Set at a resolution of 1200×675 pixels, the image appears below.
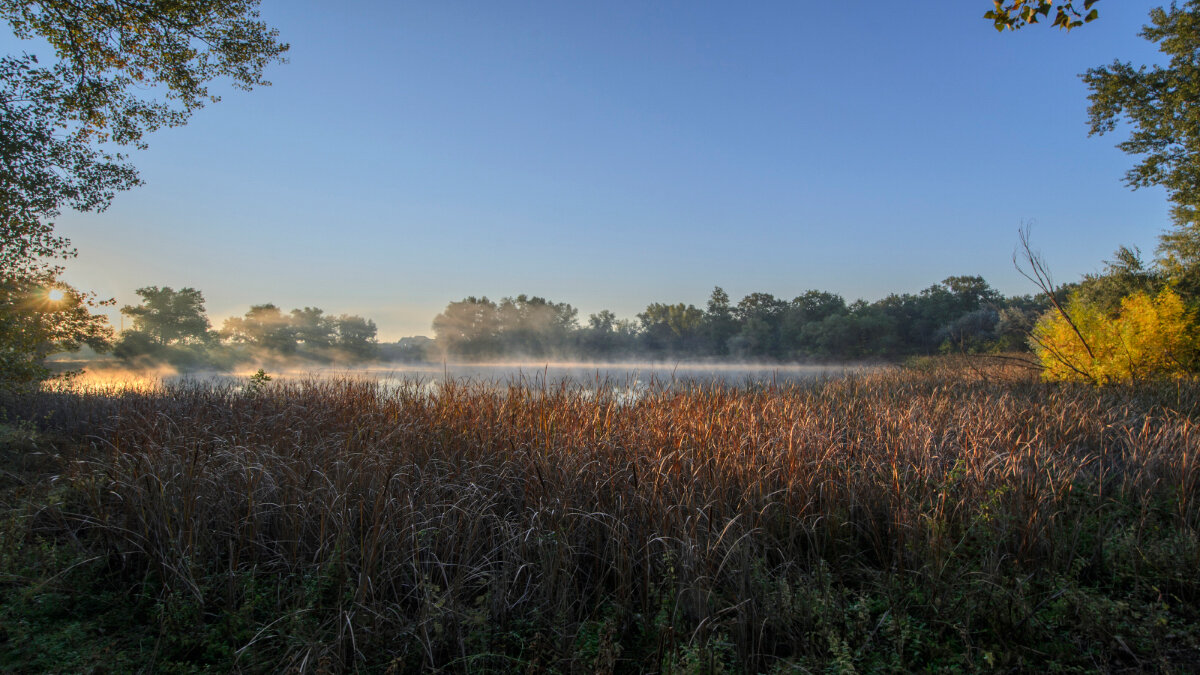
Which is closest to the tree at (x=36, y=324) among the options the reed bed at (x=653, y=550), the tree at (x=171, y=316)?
the reed bed at (x=653, y=550)

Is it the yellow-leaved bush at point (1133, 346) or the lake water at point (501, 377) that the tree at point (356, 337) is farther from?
the yellow-leaved bush at point (1133, 346)

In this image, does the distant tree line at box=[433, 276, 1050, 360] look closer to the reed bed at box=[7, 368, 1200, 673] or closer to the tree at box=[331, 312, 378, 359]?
the tree at box=[331, 312, 378, 359]

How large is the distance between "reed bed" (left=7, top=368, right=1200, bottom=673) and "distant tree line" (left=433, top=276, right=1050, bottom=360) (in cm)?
3511

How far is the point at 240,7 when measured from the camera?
1031 centimetres

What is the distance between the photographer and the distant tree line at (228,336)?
32.2 meters

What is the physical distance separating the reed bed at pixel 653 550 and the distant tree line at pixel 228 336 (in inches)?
1281

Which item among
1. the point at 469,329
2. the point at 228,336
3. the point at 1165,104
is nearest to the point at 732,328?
the point at 469,329

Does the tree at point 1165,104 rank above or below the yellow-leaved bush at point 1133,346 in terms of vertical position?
above

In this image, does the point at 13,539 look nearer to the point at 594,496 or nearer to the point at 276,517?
the point at 276,517

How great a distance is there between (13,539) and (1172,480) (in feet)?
29.5

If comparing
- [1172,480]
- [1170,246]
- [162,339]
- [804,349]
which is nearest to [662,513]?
[1172,480]

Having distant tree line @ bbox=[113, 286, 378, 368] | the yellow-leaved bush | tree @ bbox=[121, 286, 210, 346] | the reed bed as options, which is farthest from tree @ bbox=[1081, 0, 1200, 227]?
tree @ bbox=[121, 286, 210, 346]

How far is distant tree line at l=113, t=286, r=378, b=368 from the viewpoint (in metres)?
32.2

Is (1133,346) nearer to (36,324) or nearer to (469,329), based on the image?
(36,324)
